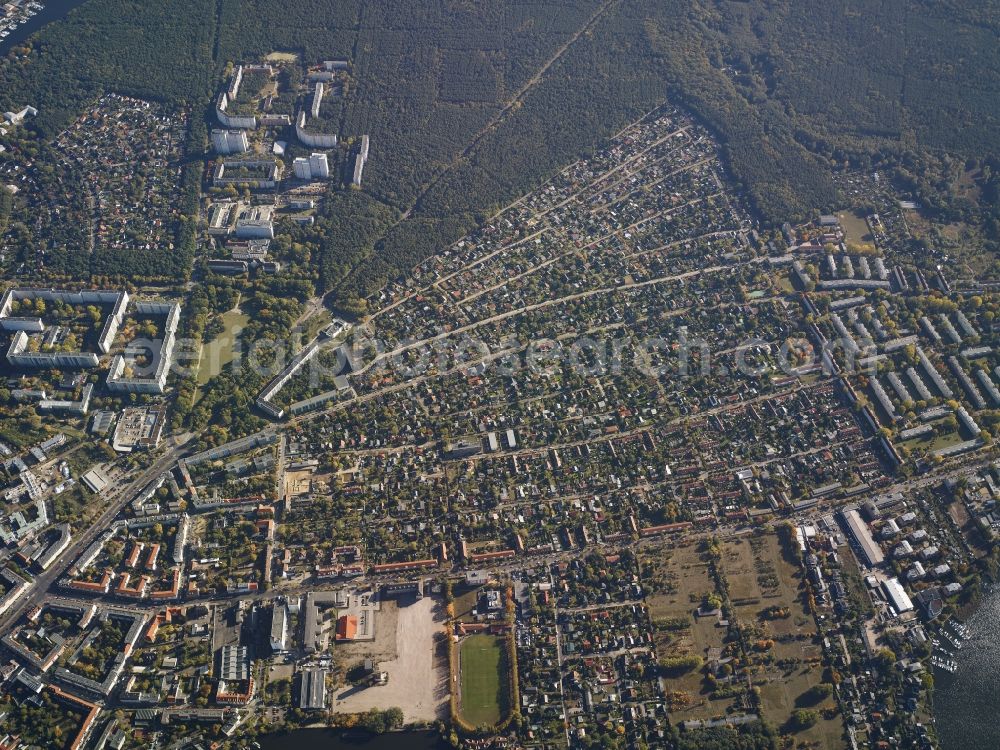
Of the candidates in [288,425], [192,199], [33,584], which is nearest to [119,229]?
[192,199]

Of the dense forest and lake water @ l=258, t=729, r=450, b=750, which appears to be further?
the dense forest

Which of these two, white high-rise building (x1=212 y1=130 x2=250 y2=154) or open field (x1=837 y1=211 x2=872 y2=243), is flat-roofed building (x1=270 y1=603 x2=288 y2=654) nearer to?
white high-rise building (x1=212 y1=130 x2=250 y2=154)

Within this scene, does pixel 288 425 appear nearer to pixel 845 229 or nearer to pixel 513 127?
pixel 513 127

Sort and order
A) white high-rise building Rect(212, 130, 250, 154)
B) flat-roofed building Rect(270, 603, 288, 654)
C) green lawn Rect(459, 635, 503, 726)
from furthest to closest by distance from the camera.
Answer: white high-rise building Rect(212, 130, 250, 154) → flat-roofed building Rect(270, 603, 288, 654) → green lawn Rect(459, 635, 503, 726)

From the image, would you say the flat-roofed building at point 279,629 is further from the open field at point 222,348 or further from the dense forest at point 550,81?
the dense forest at point 550,81

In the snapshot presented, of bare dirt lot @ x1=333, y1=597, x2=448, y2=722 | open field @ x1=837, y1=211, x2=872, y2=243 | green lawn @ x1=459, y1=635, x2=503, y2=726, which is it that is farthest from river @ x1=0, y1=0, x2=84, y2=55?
open field @ x1=837, y1=211, x2=872, y2=243
